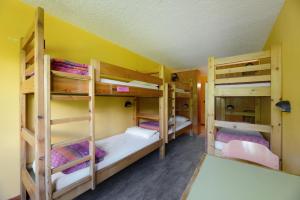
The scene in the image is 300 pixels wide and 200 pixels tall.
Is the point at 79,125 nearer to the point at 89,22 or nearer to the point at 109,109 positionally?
the point at 109,109

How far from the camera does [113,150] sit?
2.06m

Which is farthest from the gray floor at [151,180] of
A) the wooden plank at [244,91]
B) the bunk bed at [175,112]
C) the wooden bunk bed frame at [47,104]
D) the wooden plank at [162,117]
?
the wooden plank at [244,91]

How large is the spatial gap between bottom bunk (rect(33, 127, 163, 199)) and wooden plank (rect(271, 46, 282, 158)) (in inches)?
73.1

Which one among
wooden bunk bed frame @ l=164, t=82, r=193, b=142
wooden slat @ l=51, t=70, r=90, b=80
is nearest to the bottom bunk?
A: wooden bunk bed frame @ l=164, t=82, r=193, b=142

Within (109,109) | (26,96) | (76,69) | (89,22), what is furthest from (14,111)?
(89,22)

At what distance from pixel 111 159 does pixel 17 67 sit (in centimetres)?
175

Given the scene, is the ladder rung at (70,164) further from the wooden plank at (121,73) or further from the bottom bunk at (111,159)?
the wooden plank at (121,73)

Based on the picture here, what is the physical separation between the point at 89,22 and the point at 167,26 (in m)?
1.28

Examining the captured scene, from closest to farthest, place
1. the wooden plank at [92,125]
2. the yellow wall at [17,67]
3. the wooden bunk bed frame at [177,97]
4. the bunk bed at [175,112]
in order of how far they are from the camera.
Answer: the wooden plank at [92,125] → the yellow wall at [17,67] → the bunk bed at [175,112] → the wooden bunk bed frame at [177,97]

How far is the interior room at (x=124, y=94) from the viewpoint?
1180mm

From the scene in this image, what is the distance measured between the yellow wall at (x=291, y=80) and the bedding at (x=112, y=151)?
1933 millimetres

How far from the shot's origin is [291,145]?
4.85 feet

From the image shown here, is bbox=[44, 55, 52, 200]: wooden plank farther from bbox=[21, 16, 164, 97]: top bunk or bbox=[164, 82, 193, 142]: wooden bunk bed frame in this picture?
bbox=[164, 82, 193, 142]: wooden bunk bed frame

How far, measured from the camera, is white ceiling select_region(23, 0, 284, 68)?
66.6 inches
